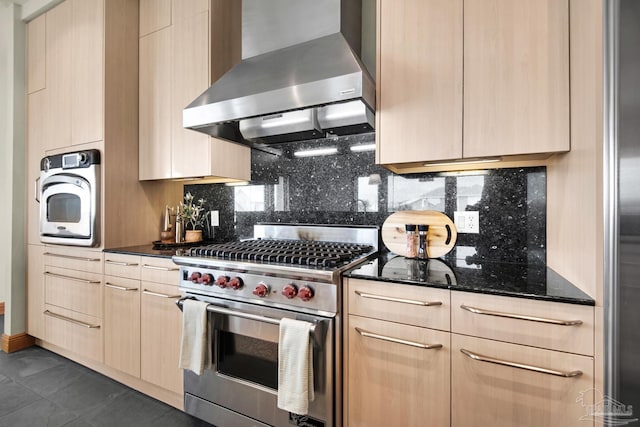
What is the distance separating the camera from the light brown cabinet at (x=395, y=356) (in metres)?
1.09

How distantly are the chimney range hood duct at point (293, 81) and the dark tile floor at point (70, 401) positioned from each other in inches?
68.7

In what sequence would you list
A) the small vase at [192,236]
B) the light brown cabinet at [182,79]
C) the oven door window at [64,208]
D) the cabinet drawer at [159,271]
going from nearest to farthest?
the cabinet drawer at [159,271] < the light brown cabinet at [182,79] < the oven door window at [64,208] < the small vase at [192,236]

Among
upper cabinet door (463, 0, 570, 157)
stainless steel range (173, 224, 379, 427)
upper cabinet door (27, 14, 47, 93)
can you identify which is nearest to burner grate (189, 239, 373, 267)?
stainless steel range (173, 224, 379, 427)

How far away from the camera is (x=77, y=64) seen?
2.26 m

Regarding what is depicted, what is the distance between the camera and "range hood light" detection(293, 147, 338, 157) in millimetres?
2009

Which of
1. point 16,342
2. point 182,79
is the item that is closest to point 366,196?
point 182,79

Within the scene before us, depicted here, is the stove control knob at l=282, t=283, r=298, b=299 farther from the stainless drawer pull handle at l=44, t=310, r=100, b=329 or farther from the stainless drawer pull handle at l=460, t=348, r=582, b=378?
the stainless drawer pull handle at l=44, t=310, r=100, b=329

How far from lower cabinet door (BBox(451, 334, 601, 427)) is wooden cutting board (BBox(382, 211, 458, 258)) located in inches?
25.2

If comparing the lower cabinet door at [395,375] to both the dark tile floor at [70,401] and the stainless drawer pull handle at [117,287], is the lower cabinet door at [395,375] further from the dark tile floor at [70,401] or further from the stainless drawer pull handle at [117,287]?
the stainless drawer pull handle at [117,287]

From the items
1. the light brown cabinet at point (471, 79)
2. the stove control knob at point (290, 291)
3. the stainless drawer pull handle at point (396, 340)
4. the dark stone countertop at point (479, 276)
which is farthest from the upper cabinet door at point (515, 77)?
the stove control knob at point (290, 291)

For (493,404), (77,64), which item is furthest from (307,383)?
(77,64)

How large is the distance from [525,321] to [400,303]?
1.35ft

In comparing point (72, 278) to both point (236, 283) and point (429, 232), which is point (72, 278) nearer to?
point (236, 283)

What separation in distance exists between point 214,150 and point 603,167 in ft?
6.39
